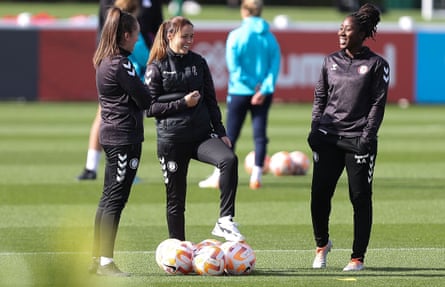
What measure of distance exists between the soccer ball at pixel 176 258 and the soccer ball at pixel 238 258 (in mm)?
248

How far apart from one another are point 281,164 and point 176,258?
730cm

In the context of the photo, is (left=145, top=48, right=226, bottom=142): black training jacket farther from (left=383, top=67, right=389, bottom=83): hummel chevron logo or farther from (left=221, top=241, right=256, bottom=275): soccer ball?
(left=383, top=67, right=389, bottom=83): hummel chevron logo

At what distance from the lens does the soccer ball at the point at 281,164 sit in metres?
14.4

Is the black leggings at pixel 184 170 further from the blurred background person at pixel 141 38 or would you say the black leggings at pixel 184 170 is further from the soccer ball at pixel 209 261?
the blurred background person at pixel 141 38

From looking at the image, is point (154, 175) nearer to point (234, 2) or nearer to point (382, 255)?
point (382, 255)

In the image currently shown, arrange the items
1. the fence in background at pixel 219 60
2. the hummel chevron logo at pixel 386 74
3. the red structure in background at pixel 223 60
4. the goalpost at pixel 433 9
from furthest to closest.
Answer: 1. the goalpost at pixel 433 9
2. the red structure in background at pixel 223 60
3. the fence in background at pixel 219 60
4. the hummel chevron logo at pixel 386 74

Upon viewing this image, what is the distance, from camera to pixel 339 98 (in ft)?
24.4

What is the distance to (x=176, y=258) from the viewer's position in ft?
23.9

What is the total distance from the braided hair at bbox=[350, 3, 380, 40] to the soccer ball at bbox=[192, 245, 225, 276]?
1818mm

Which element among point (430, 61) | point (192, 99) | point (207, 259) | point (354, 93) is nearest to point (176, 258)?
point (207, 259)

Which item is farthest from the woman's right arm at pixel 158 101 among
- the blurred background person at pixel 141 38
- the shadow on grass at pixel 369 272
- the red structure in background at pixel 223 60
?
the red structure in background at pixel 223 60

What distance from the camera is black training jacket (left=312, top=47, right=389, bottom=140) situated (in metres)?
7.32

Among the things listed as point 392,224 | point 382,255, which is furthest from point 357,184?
point 392,224

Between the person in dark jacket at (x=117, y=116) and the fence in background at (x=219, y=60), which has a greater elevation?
the person in dark jacket at (x=117, y=116)
